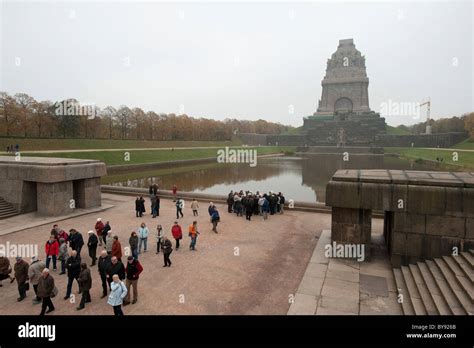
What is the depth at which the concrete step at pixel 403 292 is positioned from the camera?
7.35 meters

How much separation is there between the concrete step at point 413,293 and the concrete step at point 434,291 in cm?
30

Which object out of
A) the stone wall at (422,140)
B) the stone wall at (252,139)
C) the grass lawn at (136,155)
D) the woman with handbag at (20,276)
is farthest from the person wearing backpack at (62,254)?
the stone wall at (252,139)

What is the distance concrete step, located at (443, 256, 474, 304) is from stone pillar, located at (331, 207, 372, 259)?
234 cm

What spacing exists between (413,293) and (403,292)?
0.32 metres

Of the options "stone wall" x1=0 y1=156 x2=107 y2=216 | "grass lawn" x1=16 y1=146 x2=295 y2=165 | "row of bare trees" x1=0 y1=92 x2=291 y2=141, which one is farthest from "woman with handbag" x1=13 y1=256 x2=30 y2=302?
"row of bare trees" x1=0 y1=92 x2=291 y2=141

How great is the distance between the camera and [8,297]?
8.38m

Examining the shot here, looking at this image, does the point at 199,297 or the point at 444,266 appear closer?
the point at 199,297

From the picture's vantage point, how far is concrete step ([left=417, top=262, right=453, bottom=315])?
6883 millimetres

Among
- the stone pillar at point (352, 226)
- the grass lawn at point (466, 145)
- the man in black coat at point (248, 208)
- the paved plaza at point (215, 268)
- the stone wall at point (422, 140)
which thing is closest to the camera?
the paved plaza at point (215, 268)

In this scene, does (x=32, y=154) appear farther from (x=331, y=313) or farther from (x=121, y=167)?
(x=331, y=313)

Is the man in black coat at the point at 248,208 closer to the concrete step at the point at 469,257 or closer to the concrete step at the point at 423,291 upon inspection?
the concrete step at the point at 423,291

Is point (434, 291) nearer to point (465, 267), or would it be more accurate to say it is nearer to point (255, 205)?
point (465, 267)
